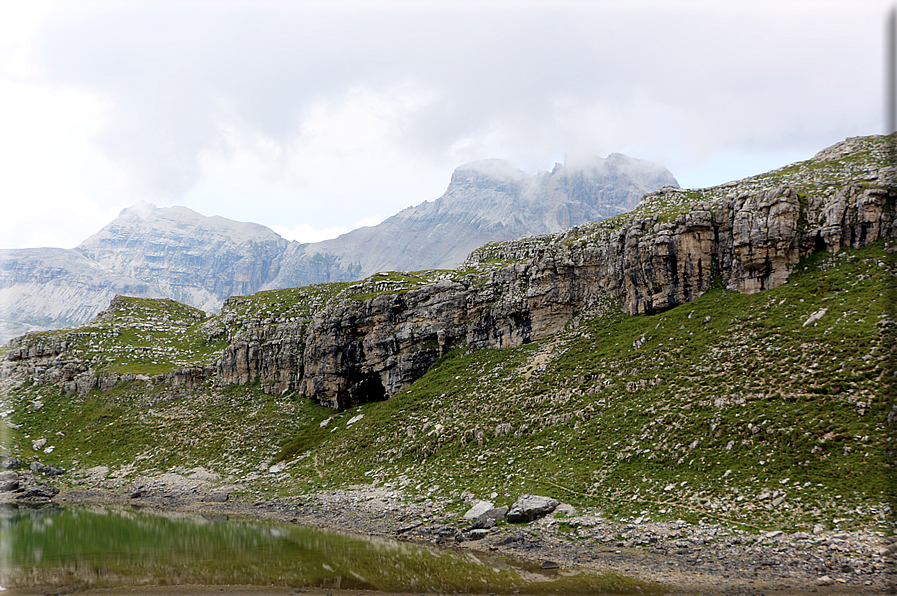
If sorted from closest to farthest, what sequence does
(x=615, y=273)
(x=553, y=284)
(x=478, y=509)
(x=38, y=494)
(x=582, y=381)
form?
(x=478, y=509), (x=582, y=381), (x=38, y=494), (x=615, y=273), (x=553, y=284)

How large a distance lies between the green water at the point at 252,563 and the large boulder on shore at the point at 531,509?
5.62 m

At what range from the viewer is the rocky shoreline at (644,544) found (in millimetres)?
23969

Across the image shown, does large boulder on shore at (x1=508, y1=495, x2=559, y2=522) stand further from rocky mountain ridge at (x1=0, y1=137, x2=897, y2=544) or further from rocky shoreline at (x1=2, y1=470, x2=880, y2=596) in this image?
rocky mountain ridge at (x1=0, y1=137, x2=897, y2=544)

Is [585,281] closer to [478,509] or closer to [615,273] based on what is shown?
[615,273]

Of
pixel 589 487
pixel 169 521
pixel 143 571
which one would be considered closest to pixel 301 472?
pixel 169 521

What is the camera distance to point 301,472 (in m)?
57.6

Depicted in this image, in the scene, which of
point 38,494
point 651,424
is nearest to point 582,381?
point 651,424

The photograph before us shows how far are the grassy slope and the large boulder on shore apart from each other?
5.64ft

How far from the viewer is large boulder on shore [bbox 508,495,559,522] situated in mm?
35781

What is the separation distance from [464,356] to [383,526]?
98.6 feet

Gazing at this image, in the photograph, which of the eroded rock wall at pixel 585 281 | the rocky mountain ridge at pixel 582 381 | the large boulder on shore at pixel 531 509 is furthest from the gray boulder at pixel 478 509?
the eroded rock wall at pixel 585 281

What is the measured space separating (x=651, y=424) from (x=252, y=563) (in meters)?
31.6

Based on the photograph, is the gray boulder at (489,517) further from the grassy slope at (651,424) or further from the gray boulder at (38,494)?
the gray boulder at (38,494)

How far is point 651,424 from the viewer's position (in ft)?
132
